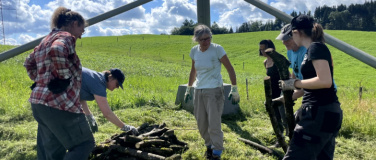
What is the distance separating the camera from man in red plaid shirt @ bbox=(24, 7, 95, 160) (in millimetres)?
2518

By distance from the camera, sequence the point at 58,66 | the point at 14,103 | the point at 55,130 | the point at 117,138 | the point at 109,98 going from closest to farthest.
→ the point at 58,66 < the point at 55,130 < the point at 117,138 < the point at 14,103 < the point at 109,98

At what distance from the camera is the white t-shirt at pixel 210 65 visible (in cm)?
392

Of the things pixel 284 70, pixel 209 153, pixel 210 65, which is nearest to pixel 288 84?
pixel 284 70

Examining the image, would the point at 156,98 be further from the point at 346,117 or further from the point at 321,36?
the point at 321,36

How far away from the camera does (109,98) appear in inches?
293

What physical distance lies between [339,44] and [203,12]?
238 cm

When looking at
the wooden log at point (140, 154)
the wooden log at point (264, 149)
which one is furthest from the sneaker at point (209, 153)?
the wooden log at point (264, 149)

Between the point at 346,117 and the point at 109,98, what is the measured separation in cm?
524

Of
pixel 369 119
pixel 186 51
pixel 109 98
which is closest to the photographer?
pixel 369 119

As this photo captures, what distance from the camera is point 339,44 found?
4.36 m

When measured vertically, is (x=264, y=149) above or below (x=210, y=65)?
below

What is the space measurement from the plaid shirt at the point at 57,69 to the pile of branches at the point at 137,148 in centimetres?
120

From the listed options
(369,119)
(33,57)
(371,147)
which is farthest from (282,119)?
(33,57)

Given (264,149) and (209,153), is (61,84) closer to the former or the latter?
(209,153)
